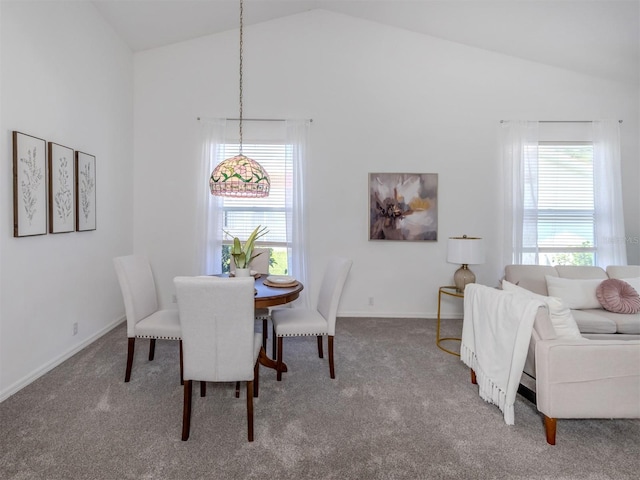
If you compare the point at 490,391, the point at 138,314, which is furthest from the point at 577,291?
the point at 138,314

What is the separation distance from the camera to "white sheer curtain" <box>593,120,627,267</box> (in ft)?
13.5

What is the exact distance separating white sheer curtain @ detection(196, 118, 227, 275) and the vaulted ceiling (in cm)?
111

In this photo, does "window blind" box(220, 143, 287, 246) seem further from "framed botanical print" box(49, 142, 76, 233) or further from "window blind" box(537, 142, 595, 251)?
"window blind" box(537, 142, 595, 251)

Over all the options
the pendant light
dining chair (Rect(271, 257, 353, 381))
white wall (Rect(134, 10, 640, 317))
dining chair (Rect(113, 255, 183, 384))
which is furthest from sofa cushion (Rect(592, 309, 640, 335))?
dining chair (Rect(113, 255, 183, 384))

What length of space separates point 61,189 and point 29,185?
15.1 inches

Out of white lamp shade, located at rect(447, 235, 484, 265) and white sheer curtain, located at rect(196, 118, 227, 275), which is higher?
white sheer curtain, located at rect(196, 118, 227, 275)

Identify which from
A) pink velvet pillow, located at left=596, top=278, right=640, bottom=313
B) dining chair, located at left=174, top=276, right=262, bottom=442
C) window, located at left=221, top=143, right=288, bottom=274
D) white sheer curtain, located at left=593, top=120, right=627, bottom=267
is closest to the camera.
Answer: dining chair, located at left=174, top=276, right=262, bottom=442

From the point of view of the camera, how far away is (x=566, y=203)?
14.0ft

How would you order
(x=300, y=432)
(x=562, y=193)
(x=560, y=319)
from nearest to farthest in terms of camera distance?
(x=300, y=432) < (x=560, y=319) < (x=562, y=193)

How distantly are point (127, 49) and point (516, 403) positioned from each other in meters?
5.28

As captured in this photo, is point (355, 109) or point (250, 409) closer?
point (250, 409)

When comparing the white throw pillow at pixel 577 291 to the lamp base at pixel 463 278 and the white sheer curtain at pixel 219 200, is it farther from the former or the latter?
the white sheer curtain at pixel 219 200

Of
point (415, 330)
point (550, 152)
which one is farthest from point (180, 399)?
point (550, 152)

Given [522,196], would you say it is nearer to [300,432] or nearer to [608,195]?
[608,195]
